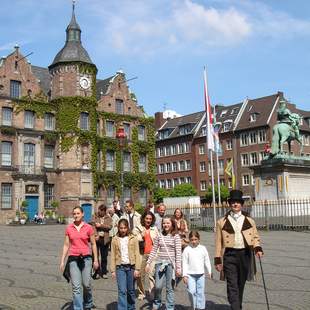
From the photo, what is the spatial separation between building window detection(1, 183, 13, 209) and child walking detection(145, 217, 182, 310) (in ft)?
132

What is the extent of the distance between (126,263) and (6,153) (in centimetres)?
4156

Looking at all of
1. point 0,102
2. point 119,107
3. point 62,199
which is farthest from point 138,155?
point 0,102

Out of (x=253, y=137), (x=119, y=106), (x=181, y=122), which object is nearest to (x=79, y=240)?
(x=119, y=106)

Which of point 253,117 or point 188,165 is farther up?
point 253,117

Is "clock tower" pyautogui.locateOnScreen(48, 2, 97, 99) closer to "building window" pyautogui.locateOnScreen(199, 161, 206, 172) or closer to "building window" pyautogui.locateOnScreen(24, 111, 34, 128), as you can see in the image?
"building window" pyautogui.locateOnScreen(24, 111, 34, 128)

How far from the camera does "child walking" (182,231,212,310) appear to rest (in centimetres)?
787

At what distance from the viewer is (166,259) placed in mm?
8344

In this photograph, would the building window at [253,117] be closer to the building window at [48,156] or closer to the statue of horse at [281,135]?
the building window at [48,156]

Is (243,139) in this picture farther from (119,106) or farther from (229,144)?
(119,106)

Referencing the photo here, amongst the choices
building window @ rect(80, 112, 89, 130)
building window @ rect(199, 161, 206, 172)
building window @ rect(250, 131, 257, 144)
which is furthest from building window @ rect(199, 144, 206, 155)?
building window @ rect(80, 112, 89, 130)

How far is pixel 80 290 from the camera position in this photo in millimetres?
8008

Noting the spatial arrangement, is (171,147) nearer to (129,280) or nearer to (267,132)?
(267,132)

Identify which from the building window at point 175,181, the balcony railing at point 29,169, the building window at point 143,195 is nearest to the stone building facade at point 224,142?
the building window at point 175,181

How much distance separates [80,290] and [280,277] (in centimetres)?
536
